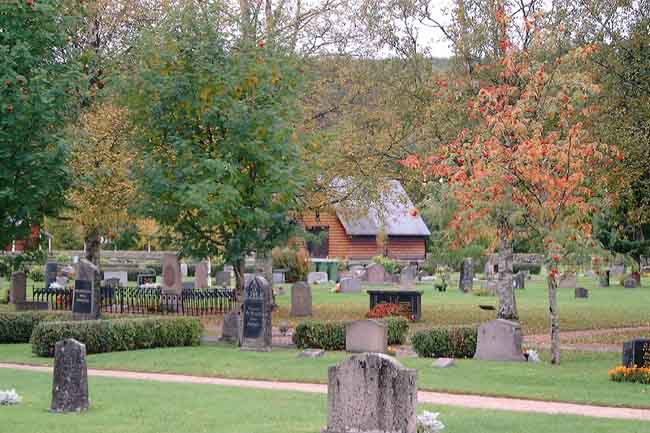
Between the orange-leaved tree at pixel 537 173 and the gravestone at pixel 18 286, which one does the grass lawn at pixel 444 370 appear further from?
the gravestone at pixel 18 286

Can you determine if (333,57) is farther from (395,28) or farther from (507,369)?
(507,369)

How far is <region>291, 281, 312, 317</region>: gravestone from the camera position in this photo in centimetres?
3506

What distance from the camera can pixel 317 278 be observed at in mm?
59500

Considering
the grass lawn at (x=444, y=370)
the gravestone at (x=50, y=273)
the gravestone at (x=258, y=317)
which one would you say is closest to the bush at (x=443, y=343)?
the grass lawn at (x=444, y=370)

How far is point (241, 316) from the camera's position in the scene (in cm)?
2541

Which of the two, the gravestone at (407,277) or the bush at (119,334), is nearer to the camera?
the bush at (119,334)

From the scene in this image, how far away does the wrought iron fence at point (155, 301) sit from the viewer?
3581cm

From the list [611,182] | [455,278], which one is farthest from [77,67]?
[455,278]

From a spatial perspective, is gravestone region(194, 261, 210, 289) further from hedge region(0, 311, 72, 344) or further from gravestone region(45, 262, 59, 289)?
hedge region(0, 311, 72, 344)

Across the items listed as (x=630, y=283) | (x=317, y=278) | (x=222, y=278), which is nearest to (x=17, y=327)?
(x=222, y=278)

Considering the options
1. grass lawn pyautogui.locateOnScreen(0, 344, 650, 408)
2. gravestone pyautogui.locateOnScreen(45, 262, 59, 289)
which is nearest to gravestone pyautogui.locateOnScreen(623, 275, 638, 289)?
gravestone pyautogui.locateOnScreen(45, 262, 59, 289)

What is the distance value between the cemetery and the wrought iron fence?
0.44 feet

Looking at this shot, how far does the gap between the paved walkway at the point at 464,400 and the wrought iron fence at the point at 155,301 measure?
15.8 meters

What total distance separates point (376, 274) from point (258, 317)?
3597cm
